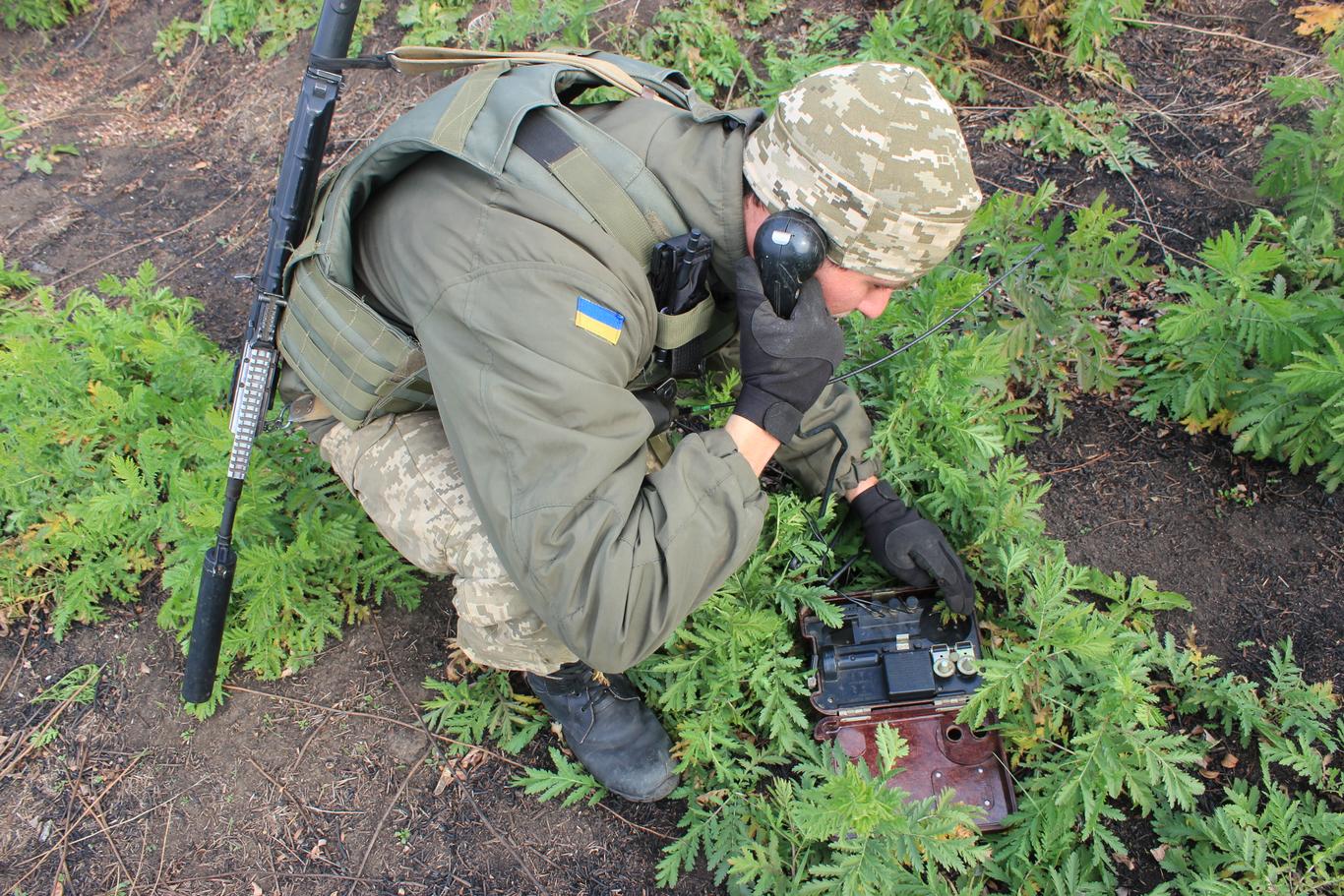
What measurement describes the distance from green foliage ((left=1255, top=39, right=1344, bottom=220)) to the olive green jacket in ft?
8.74

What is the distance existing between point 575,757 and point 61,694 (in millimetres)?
2020

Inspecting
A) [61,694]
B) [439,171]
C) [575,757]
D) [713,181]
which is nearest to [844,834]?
[575,757]

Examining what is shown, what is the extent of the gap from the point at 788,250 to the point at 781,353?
1.06 ft

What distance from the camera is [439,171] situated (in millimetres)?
2529

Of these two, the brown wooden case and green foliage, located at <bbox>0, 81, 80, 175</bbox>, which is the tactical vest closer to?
the brown wooden case

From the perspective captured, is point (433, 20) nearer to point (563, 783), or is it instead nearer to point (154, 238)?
point (154, 238)

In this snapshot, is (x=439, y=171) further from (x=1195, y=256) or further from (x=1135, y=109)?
(x=1135, y=109)

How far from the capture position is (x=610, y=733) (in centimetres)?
317

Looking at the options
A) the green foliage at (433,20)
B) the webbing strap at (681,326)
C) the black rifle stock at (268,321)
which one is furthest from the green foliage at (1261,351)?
the green foliage at (433,20)

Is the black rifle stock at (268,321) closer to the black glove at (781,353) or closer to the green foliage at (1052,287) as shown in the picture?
the black glove at (781,353)

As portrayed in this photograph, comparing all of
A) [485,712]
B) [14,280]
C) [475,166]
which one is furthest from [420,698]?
[14,280]

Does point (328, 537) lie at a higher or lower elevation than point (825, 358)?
lower

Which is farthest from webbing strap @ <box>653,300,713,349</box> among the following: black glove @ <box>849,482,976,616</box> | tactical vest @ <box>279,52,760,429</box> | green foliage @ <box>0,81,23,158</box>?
green foliage @ <box>0,81,23,158</box>

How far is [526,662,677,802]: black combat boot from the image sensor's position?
3.13 meters
